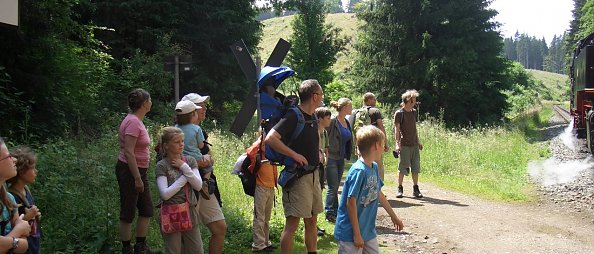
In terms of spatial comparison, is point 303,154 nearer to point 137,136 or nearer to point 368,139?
point 368,139

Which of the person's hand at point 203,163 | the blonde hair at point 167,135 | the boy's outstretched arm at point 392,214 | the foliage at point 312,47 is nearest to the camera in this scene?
the boy's outstretched arm at point 392,214

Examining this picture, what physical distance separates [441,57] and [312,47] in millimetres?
12391

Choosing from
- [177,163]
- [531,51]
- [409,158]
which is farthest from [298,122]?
[531,51]

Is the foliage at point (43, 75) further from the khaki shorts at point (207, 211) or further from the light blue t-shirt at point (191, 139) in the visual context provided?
the khaki shorts at point (207, 211)

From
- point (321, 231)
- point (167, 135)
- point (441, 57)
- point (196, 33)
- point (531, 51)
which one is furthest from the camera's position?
point (531, 51)

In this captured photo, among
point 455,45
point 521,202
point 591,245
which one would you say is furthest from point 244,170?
point 455,45

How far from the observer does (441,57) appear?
86.7 ft

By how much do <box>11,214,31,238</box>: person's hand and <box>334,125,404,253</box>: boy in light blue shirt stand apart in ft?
7.71

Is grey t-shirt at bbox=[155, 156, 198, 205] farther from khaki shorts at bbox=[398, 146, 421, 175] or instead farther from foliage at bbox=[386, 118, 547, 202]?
foliage at bbox=[386, 118, 547, 202]

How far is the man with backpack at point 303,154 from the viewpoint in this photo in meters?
5.21

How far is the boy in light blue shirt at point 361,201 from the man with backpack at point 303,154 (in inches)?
30.2

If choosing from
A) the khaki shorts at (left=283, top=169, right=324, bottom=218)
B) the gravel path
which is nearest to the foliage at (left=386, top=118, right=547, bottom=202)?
the gravel path

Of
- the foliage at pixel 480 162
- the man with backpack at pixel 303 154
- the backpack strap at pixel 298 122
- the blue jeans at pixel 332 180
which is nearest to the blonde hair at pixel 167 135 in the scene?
the man with backpack at pixel 303 154

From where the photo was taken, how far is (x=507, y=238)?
7605 millimetres
